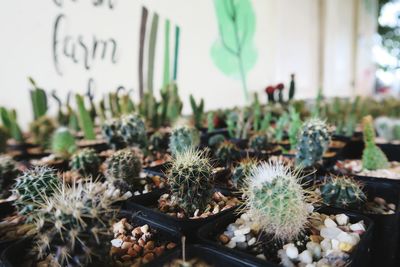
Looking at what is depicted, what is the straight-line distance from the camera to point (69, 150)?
1514 millimetres

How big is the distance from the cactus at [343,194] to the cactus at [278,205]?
0.77ft

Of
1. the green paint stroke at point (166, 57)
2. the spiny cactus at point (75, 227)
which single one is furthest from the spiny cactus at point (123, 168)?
the green paint stroke at point (166, 57)

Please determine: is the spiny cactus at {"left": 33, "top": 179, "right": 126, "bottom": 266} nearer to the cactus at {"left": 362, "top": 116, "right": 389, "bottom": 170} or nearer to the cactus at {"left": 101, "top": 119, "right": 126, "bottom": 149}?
the cactus at {"left": 101, "top": 119, "right": 126, "bottom": 149}

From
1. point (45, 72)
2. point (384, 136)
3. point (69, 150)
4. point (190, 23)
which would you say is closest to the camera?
point (69, 150)

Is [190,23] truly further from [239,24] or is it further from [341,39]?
[341,39]

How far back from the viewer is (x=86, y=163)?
4.15 feet

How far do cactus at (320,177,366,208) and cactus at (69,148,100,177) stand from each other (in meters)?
0.85

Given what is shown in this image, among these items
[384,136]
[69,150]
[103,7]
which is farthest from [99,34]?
[384,136]

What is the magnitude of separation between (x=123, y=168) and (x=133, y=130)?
404 millimetres

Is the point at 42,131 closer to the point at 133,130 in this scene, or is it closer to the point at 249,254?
the point at 133,130

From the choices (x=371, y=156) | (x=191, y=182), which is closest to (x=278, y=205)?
(x=191, y=182)

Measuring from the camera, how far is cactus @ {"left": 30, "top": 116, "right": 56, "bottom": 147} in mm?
1625

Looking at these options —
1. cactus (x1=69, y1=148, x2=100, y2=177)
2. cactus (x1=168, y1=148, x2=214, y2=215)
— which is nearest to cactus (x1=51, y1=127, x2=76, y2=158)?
cactus (x1=69, y1=148, x2=100, y2=177)

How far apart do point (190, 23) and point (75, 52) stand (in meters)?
1.00
